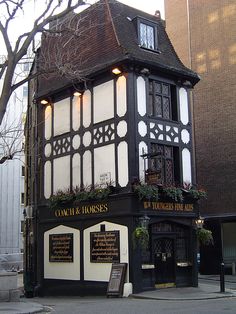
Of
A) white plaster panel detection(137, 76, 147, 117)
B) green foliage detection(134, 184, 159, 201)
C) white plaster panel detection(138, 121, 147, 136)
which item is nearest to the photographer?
green foliage detection(134, 184, 159, 201)

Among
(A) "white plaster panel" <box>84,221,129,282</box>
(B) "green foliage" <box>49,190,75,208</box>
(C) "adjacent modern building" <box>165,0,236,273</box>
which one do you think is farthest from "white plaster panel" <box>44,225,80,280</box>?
(C) "adjacent modern building" <box>165,0,236,273</box>

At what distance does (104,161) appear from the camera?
21.4 m

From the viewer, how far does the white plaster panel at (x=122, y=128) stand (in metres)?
20.6

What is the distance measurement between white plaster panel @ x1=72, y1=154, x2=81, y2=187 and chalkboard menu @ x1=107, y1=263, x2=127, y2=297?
4.63 metres

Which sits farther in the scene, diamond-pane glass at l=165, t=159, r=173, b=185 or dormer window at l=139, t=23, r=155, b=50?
dormer window at l=139, t=23, r=155, b=50

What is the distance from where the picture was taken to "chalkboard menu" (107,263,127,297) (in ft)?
62.7

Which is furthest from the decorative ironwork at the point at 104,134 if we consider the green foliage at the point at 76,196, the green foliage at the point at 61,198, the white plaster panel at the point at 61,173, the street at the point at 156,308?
the street at the point at 156,308

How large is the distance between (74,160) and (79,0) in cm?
1021

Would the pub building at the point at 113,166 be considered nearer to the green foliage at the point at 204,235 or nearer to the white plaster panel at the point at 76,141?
the white plaster panel at the point at 76,141

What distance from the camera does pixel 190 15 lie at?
3195cm

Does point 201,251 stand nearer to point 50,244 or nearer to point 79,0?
point 50,244

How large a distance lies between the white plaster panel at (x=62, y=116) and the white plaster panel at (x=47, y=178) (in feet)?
5.48

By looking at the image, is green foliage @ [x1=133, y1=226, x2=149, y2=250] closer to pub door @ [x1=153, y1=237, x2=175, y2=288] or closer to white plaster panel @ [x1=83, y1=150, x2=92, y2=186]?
pub door @ [x1=153, y1=237, x2=175, y2=288]

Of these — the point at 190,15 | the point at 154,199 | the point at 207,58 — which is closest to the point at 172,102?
the point at 154,199
